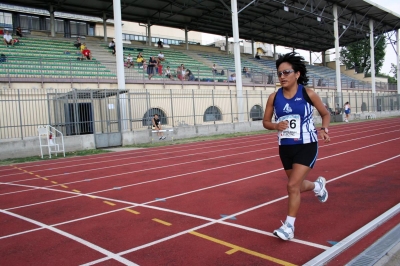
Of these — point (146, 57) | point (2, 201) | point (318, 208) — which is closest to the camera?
point (318, 208)

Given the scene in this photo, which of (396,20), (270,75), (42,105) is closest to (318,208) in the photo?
(42,105)

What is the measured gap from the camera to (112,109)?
60.4 feet

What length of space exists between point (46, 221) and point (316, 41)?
49334mm

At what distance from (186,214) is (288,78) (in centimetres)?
243

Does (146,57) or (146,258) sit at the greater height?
(146,57)

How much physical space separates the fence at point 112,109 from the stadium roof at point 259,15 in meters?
7.08

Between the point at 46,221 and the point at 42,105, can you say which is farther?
the point at 42,105

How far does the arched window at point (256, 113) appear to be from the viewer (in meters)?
27.8

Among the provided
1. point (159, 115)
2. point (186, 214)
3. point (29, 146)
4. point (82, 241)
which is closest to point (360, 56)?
point (159, 115)

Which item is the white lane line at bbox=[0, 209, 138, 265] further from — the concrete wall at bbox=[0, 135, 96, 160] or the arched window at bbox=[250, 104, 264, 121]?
the arched window at bbox=[250, 104, 264, 121]

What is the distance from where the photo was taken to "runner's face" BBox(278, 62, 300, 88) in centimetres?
389

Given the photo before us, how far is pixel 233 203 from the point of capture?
215 inches

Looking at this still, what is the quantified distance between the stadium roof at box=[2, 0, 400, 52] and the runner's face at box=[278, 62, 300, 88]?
2187 centimetres

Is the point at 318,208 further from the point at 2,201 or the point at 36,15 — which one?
the point at 36,15
